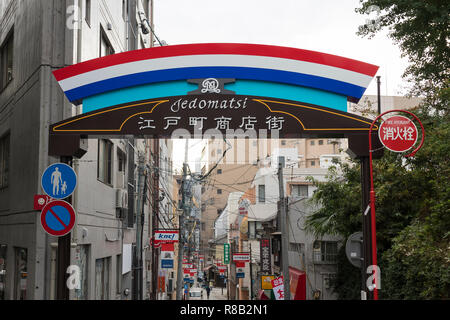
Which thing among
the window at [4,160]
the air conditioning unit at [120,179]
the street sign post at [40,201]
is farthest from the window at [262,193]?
the street sign post at [40,201]

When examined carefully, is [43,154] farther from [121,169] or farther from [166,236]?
[166,236]

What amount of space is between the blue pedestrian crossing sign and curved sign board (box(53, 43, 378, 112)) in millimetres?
1803

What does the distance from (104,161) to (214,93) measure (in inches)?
356

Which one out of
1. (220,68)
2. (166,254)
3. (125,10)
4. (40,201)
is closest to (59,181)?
(40,201)

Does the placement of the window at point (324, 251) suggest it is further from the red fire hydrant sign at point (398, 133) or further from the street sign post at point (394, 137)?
the red fire hydrant sign at point (398, 133)

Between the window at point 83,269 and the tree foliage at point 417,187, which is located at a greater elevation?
the tree foliage at point 417,187

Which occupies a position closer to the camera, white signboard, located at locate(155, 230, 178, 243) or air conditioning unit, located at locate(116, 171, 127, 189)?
air conditioning unit, located at locate(116, 171, 127, 189)

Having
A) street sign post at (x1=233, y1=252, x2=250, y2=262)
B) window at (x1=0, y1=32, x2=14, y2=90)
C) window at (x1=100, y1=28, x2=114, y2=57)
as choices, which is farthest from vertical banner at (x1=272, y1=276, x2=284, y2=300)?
street sign post at (x1=233, y1=252, x2=250, y2=262)

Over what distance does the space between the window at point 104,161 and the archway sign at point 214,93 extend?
260 inches

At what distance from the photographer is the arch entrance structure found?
1048cm

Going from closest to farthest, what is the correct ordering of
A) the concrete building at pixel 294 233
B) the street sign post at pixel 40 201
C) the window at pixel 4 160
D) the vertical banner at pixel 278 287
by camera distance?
the street sign post at pixel 40 201 → the window at pixel 4 160 → the vertical banner at pixel 278 287 → the concrete building at pixel 294 233

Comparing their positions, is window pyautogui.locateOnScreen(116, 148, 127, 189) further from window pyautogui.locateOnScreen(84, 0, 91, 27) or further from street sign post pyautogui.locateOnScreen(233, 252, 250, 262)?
street sign post pyautogui.locateOnScreen(233, 252, 250, 262)

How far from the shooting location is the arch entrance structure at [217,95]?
1048 cm

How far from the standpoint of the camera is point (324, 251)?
2898 cm
